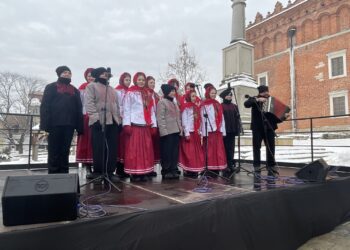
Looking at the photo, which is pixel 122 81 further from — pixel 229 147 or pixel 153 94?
pixel 229 147

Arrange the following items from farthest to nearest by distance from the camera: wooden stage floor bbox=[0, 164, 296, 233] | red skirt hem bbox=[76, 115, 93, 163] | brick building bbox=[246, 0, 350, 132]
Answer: brick building bbox=[246, 0, 350, 132] → red skirt hem bbox=[76, 115, 93, 163] → wooden stage floor bbox=[0, 164, 296, 233]

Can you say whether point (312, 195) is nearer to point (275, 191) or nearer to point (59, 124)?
point (275, 191)

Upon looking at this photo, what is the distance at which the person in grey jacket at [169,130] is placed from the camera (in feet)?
17.1

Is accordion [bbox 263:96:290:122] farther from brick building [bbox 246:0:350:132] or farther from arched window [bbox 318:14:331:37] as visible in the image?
arched window [bbox 318:14:331:37]

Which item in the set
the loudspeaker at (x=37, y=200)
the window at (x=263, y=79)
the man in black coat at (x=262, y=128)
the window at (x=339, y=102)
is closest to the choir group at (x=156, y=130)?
the man in black coat at (x=262, y=128)

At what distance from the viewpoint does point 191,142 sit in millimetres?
5750

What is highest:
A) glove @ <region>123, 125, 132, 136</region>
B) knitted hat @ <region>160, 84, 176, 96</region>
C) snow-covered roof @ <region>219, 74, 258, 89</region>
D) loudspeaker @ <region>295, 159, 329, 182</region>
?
snow-covered roof @ <region>219, 74, 258, 89</region>

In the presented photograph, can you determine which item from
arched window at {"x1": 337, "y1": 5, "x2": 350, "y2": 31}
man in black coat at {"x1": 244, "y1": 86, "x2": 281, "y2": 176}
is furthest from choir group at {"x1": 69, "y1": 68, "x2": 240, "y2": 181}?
arched window at {"x1": 337, "y1": 5, "x2": 350, "y2": 31}

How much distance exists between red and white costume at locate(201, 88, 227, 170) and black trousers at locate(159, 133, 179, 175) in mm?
711

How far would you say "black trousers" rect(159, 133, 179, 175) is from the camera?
5262mm

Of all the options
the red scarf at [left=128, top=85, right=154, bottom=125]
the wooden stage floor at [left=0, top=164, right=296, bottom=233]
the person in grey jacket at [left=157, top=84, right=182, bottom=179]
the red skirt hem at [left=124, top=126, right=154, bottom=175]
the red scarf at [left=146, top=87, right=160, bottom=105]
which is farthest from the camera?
the red scarf at [left=146, top=87, right=160, bottom=105]

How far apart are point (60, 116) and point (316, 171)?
3.81 meters

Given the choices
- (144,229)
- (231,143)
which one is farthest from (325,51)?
(144,229)

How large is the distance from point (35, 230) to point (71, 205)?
1.03 ft
